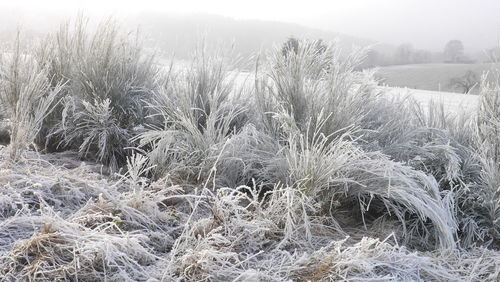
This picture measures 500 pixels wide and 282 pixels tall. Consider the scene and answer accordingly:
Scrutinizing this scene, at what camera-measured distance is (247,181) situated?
137 inches

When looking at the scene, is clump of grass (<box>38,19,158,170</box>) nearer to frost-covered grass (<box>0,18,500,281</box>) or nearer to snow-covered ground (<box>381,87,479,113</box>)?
frost-covered grass (<box>0,18,500,281</box>)

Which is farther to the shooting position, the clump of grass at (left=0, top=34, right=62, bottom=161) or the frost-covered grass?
the clump of grass at (left=0, top=34, right=62, bottom=161)

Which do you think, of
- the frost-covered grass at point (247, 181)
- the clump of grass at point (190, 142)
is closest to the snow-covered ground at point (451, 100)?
the frost-covered grass at point (247, 181)

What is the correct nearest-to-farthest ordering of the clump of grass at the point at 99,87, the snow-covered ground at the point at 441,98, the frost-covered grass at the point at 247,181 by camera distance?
the frost-covered grass at the point at 247,181 < the clump of grass at the point at 99,87 < the snow-covered ground at the point at 441,98

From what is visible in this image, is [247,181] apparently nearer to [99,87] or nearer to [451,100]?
[99,87]

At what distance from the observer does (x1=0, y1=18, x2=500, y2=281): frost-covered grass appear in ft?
7.04

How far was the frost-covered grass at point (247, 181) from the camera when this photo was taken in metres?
2.15

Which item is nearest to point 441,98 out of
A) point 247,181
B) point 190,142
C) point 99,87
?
point 247,181

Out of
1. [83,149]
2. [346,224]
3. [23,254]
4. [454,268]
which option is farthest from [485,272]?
[83,149]

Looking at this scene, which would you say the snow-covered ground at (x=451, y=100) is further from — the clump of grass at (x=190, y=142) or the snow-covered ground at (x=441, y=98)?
the clump of grass at (x=190, y=142)

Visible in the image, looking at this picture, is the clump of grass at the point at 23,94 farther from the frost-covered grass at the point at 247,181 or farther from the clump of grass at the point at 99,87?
the clump of grass at the point at 99,87

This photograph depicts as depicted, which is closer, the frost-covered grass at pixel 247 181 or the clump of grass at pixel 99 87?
the frost-covered grass at pixel 247 181

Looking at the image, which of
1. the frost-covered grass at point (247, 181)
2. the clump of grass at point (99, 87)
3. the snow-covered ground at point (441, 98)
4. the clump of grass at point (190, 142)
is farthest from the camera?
the snow-covered ground at point (441, 98)

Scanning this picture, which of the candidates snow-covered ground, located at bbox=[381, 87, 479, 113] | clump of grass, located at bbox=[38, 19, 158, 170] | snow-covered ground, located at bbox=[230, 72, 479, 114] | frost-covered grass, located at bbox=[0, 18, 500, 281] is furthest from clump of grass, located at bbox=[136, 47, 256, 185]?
snow-covered ground, located at bbox=[381, 87, 479, 113]
